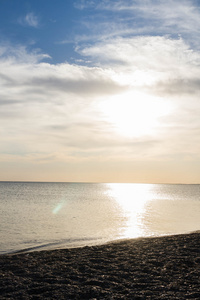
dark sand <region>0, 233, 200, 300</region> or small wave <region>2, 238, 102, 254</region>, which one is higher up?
dark sand <region>0, 233, 200, 300</region>

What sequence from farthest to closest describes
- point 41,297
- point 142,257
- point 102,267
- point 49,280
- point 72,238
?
point 72,238 → point 142,257 → point 102,267 → point 49,280 → point 41,297

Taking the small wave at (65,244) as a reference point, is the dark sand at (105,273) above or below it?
above

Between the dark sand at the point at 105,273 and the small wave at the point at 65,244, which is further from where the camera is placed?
the small wave at the point at 65,244

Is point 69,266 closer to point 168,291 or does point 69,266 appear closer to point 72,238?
point 168,291

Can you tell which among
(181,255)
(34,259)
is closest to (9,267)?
(34,259)

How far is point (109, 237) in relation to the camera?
2489 centimetres

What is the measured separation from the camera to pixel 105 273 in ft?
39.6

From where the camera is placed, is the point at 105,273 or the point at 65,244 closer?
the point at 105,273

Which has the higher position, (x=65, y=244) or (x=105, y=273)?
(x=105, y=273)

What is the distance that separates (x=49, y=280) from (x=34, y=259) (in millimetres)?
4342

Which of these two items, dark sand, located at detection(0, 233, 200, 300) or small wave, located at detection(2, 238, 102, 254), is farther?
small wave, located at detection(2, 238, 102, 254)

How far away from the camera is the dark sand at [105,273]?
970 cm

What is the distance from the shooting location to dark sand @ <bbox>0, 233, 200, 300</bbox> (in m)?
9.70

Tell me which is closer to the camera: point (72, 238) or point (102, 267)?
point (102, 267)
